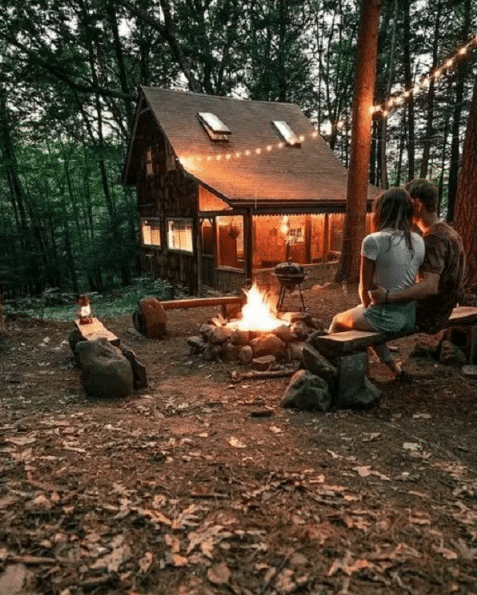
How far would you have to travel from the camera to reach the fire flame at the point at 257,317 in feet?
21.3

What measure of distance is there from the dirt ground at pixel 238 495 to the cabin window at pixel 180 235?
1208cm

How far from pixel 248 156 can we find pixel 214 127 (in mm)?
1710

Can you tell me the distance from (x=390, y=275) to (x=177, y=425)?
2.60 meters

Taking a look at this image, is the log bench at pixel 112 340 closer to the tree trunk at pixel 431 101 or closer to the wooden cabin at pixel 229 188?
the wooden cabin at pixel 229 188

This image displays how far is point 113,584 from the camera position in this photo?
1949 millimetres

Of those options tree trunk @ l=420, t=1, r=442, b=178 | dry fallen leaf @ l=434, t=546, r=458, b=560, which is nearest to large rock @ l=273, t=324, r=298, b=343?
dry fallen leaf @ l=434, t=546, r=458, b=560

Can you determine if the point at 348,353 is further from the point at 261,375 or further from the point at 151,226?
the point at 151,226

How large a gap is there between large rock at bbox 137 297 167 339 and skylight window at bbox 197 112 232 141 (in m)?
9.87

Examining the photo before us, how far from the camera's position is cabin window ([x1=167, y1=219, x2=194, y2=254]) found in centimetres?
1638

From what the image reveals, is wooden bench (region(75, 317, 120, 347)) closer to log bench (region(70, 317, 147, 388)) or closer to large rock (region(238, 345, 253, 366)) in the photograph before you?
log bench (region(70, 317, 147, 388))

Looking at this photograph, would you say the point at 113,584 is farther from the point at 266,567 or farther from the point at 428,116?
the point at 428,116

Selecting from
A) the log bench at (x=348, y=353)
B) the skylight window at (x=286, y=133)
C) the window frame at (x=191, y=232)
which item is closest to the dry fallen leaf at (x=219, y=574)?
the log bench at (x=348, y=353)

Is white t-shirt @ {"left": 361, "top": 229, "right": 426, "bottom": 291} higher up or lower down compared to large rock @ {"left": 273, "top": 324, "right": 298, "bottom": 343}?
higher up

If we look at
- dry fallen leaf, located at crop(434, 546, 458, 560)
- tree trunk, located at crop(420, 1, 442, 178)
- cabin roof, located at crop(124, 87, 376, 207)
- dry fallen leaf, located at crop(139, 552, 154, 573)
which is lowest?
dry fallen leaf, located at crop(434, 546, 458, 560)
